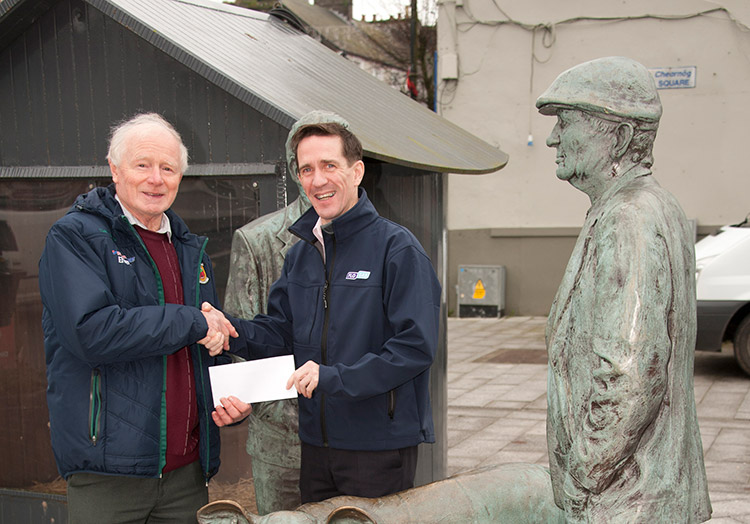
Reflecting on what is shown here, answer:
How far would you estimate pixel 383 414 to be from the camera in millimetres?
2693

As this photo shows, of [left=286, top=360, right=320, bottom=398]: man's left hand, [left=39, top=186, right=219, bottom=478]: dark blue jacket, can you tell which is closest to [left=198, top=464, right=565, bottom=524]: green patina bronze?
[left=286, top=360, right=320, bottom=398]: man's left hand

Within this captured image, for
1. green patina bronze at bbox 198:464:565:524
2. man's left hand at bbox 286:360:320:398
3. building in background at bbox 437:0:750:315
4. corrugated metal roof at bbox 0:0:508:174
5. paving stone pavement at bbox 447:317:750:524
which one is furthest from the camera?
building in background at bbox 437:0:750:315

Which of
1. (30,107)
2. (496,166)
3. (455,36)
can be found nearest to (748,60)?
(455,36)

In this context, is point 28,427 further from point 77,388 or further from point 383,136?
point 383,136

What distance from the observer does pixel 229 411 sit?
9.05 ft

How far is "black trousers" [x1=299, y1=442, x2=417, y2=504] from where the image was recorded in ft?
8.78

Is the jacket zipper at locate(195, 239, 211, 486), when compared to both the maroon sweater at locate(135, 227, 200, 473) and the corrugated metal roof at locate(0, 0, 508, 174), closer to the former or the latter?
the maroon sweater at locate(135, 227, 200, 473)

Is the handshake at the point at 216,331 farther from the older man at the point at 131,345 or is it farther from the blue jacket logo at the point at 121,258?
the blue jacket logo at the point at 121,258

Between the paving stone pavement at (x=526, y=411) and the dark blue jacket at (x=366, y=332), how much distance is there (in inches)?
121

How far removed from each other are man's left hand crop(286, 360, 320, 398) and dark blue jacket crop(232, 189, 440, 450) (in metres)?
0.02

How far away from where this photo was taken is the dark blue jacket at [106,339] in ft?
8.39

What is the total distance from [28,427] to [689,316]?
12.7 ft

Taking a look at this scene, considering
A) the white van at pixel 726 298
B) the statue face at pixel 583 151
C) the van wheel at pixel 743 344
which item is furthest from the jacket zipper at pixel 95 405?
the van wheel at pixel 743 344

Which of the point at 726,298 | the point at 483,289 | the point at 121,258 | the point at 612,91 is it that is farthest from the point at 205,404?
the point at 483,289
